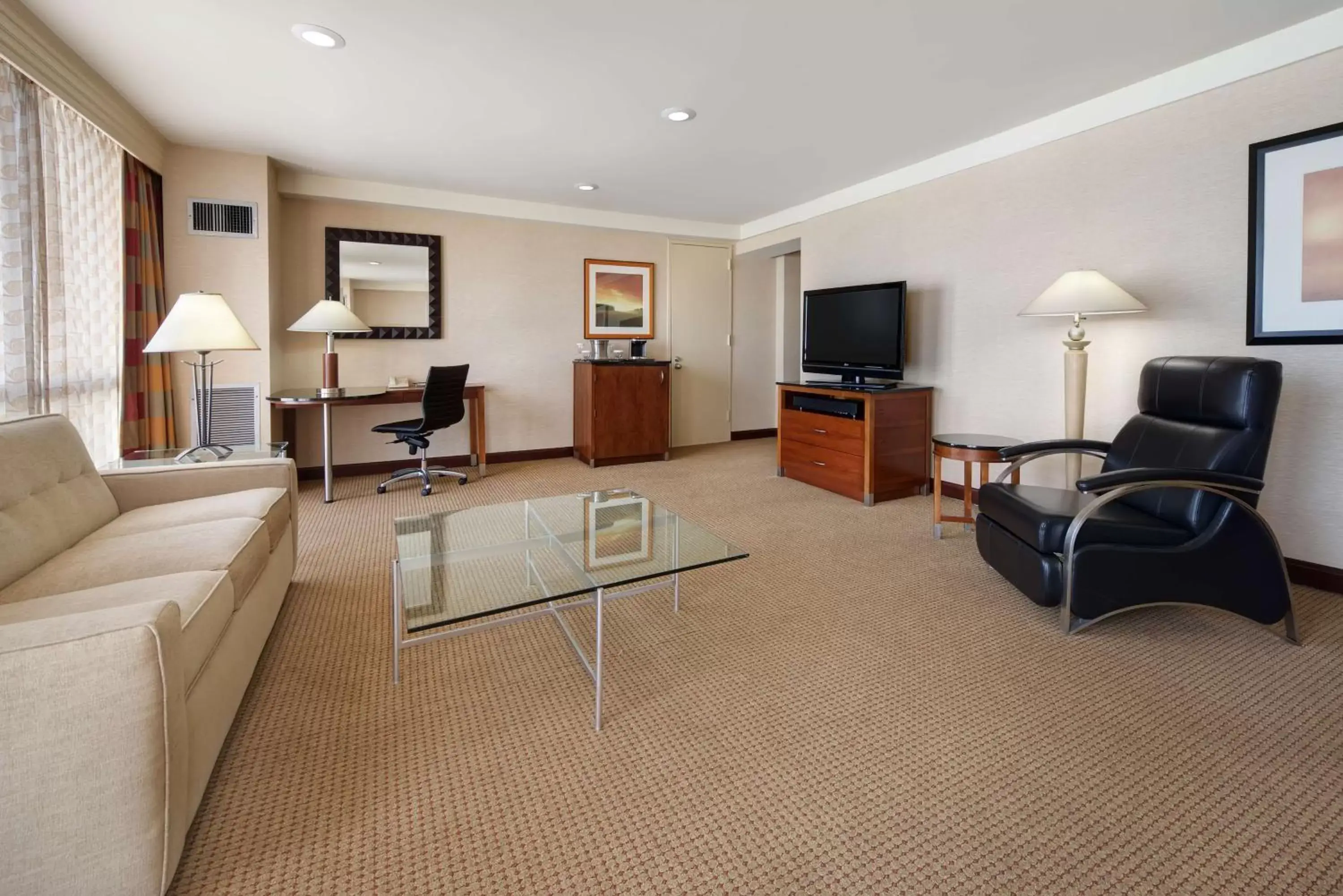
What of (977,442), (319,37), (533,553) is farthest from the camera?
(977,442)

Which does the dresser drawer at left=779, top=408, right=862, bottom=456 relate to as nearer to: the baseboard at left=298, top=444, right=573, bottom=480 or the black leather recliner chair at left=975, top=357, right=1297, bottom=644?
the black leather recliner chair at left=975, top=357, right=1297, bottom=644

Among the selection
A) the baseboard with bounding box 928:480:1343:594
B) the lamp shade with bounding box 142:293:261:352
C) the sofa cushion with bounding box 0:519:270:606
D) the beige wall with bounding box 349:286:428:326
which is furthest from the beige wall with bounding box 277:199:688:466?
the baseboard with bounding box 928:480:1343:594

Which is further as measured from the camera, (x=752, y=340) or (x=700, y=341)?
(x=752, y=340)

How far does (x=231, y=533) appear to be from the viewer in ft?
6.50

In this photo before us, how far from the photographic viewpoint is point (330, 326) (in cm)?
443

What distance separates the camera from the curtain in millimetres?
2545

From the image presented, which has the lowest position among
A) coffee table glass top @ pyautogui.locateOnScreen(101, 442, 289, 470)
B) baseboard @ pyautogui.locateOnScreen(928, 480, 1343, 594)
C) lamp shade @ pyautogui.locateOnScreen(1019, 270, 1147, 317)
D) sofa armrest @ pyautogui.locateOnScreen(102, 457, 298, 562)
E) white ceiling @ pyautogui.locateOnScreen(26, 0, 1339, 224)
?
baseboard @ pyautogui.locateOnScreen(928, 480, 1343, 594)

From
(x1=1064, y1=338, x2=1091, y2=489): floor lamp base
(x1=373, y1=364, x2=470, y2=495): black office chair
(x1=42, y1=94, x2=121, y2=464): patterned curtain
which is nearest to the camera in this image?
(x1=42, y1=94, x2=121, y2=464): patterned curtain

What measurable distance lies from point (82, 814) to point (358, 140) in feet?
13.3

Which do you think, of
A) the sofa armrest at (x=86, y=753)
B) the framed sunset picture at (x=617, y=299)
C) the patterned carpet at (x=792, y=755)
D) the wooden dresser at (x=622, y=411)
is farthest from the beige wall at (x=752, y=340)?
the sofa armrest at (x=86, y=753)

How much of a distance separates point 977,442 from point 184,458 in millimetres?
4027

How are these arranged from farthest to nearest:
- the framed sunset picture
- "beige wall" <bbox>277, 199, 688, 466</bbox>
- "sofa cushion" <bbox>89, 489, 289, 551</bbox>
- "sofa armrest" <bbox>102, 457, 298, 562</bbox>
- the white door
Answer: the white door, the framed sunset picture, "beige wall" <bbox>277, 199, 688, 466</bbox>, "sofa armrest" <bbox>102, 457, 298, 562</bbox>, "sofa cushion" <bbox>89, 489, 289, 551</bbox>

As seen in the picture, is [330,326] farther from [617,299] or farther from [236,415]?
[617,299]

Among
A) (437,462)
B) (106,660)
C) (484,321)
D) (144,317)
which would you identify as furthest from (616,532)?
(484,321)
